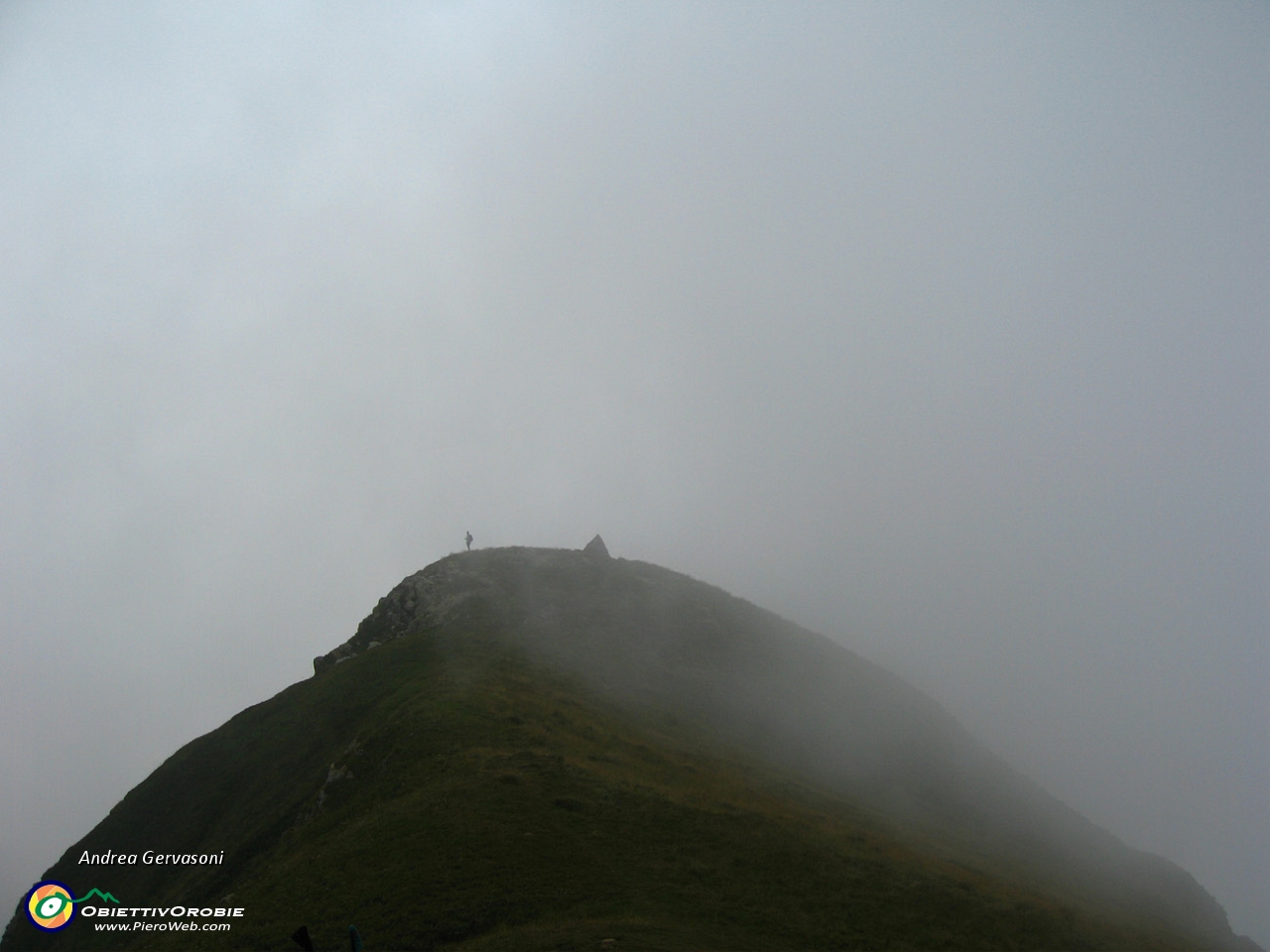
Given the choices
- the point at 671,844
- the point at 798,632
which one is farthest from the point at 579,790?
the point at 798,632

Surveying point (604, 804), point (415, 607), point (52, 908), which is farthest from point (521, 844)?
point (415, 607)

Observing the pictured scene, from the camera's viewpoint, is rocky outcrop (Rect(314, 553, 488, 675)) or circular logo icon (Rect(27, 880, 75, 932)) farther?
rocky outcrop (Rect(314, 553, 488, 675))

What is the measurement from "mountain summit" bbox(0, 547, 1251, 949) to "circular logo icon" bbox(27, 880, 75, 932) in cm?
93

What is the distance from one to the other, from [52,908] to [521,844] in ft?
158

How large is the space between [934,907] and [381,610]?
7321 centimetres

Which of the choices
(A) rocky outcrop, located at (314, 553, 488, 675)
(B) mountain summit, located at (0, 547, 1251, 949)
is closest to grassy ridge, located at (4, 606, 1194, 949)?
(B) mountain summit, located at (0, 547, 1251, 949)

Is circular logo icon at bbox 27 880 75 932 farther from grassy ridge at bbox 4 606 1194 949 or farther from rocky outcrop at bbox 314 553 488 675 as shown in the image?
rocky outcrop at bbox 314 553 488 675

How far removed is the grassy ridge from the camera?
32.7 metres

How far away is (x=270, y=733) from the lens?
69.4m

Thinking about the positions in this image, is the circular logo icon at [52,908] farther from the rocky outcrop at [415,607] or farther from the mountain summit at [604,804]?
the rocky outcrop at [415,607]

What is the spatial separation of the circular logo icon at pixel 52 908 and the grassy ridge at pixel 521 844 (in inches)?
54.7

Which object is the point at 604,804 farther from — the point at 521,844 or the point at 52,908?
the point at 52,908

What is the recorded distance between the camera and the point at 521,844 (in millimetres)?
37500

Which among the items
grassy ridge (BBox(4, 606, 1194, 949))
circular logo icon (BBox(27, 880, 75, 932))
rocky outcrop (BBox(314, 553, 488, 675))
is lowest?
circular logo icon (BBox(27, 880, 75, 932))
